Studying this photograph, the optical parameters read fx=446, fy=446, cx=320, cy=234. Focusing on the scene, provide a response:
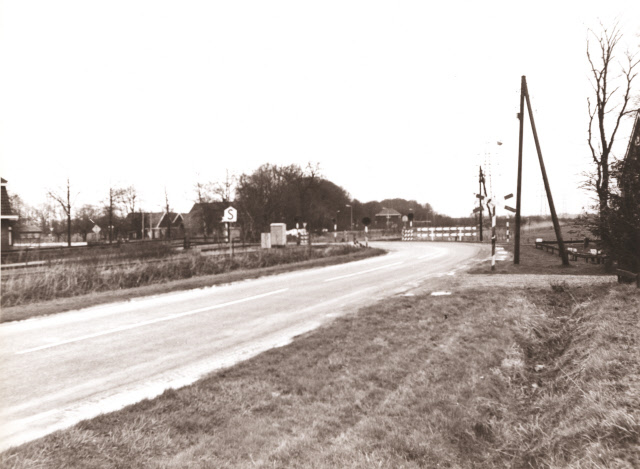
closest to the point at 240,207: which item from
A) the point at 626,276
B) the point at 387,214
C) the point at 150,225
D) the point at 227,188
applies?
the point at 227,188

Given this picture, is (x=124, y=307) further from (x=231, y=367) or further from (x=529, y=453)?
(x=529, y=453)

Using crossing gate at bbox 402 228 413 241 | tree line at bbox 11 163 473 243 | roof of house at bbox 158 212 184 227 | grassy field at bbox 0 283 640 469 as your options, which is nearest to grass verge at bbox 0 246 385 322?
grassy field at bbox 0 283 640 469

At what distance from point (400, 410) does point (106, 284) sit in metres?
12.4

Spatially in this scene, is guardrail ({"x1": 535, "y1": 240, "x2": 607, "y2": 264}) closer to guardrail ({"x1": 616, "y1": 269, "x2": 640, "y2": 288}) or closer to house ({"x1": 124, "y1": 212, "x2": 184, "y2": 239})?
guardrail ({"x1": 616, "y1": 269, "x2": 640, "y2": 288})

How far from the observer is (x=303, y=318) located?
853 centimetres

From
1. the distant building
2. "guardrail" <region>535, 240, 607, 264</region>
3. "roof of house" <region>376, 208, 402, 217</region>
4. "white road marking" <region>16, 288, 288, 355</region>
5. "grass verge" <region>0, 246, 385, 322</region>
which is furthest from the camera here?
"roof of house" <region>376, 208, 402, 217</region>

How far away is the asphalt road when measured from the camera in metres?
4.52

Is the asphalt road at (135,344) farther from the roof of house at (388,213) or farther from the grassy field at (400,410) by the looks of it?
the roof of house at (388,213)

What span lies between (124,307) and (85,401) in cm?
553

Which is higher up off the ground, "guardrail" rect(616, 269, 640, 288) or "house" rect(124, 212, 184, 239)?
"house" rect(124, 212, 184, 239)

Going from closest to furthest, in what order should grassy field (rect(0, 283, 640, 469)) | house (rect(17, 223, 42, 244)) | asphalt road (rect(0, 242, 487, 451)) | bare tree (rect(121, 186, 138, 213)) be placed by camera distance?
grassy field (rect(0, 283, 640, 469)) → asphalt road (rect(0, 242, 487, 451)) → house (rect(17, 223, 42, 244)) → bare tree (rect(121, 186, 138, 213))

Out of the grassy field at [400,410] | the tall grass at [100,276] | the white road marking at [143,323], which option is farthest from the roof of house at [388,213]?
the grassy field at [400,410]

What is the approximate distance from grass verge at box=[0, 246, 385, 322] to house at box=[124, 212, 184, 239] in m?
42.1

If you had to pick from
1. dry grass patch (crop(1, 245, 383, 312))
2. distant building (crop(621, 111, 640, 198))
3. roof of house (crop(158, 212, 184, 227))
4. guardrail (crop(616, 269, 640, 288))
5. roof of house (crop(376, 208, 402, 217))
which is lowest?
dry grass patch (crop(1, 245, 383, 312))
